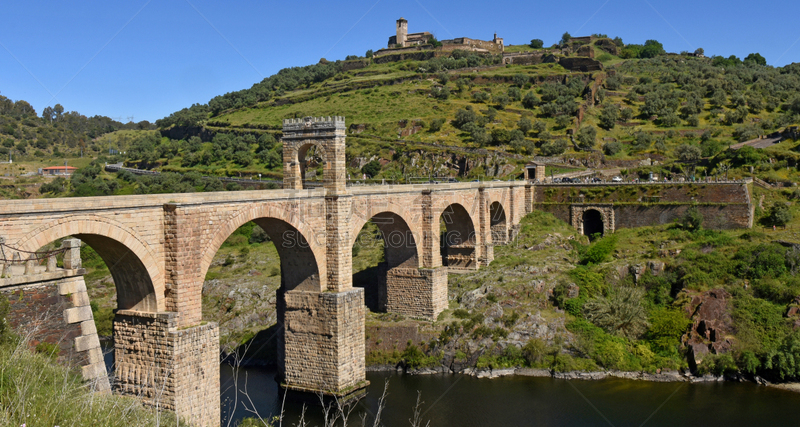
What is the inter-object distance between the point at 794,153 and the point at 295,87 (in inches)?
3170

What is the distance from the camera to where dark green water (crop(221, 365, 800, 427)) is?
2300 cm

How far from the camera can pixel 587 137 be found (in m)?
62.9

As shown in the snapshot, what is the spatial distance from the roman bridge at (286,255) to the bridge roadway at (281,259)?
40 millimetres

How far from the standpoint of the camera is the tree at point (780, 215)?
1483 inches

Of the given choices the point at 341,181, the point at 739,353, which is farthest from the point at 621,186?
the point at 341,181

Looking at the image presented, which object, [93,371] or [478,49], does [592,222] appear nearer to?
[93,371]

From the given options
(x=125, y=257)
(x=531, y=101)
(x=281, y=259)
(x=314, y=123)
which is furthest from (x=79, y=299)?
(x=531, y=101)

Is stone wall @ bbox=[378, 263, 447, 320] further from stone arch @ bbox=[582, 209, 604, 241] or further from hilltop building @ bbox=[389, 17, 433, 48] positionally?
hilltop building @ bbox=[389, 17, 433, 48]

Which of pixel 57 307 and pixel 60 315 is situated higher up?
pixel 57 307

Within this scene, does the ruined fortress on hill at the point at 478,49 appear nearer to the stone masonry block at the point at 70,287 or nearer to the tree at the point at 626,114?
the tree at the point at 626,114

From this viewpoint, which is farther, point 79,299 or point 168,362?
point 168,362

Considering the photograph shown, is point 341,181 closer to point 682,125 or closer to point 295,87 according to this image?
point 682,125

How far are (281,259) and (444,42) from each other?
318 ft

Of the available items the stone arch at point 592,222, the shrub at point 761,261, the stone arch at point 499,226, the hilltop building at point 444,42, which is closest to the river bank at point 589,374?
the shrub at point 761,261
